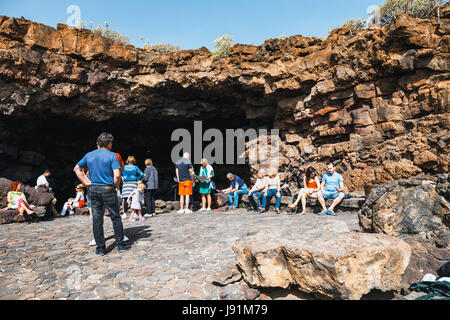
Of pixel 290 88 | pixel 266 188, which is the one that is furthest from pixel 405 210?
pixel 290 88

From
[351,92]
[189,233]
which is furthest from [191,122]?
[189,233]

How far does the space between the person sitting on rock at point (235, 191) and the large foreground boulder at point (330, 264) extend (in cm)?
773

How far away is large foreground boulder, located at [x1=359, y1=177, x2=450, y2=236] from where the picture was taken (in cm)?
420

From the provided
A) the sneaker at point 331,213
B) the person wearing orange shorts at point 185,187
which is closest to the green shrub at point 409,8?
the sneaker at point 331,213

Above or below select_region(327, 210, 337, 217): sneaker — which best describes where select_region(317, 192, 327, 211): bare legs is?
above

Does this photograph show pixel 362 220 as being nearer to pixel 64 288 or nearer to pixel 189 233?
pixel 189 233

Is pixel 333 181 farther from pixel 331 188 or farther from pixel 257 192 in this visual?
pixel 257 192

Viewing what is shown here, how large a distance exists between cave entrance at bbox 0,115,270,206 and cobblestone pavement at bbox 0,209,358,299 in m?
8.09

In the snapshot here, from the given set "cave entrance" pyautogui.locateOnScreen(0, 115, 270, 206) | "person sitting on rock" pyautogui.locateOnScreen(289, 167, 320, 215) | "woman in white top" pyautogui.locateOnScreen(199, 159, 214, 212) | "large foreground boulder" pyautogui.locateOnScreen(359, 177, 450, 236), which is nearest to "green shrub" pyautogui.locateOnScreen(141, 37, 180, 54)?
"cave entrance" pyautogui.locateOnScreen(0, 115, 270, 206)

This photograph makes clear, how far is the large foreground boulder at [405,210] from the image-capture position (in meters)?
4.20

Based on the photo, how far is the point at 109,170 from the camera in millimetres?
4836

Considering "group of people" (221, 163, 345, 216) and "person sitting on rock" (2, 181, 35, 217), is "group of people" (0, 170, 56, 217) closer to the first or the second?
"person sitting on rock" (2, 181, 35, 217)

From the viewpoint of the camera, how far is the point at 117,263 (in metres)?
4.24

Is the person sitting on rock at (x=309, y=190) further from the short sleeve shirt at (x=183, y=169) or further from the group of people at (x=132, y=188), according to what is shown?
the short sleeve shirt at (x=183, y=169)
